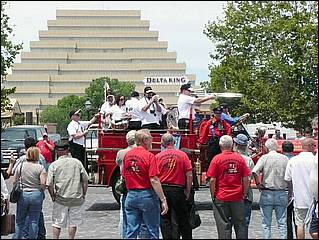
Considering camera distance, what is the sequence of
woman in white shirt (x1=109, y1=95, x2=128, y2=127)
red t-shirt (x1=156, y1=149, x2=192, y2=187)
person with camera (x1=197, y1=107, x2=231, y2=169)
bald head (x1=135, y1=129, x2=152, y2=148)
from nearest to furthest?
bald head (x1=135, y1=129, x2=152, y2=148)
red t-shirt (x1=156, y1=149, x2=192, y2=187)
person with camera (x1=197, y1=107, x2=231, y2=169)
woman in white shirt (x1=109, y1=95, x2=128, y2=127)

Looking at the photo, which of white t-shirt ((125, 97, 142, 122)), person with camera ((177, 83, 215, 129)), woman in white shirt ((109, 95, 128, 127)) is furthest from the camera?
woman in white shirt ((109, 95, 128, 127))

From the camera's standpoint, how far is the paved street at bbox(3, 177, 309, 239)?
1323cm

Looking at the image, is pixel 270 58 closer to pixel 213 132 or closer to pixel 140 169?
pixel 213 132

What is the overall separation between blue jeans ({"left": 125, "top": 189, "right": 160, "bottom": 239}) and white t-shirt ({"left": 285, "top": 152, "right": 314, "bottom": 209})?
2.27m

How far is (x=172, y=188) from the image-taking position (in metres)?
11.4

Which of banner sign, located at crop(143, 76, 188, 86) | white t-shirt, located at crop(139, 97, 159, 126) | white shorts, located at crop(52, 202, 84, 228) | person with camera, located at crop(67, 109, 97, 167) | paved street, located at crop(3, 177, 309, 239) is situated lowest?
paved street, located at crop(3, 177, 309, 239)

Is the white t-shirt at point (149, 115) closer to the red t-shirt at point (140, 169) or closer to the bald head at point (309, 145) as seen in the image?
the bald head at point (309, 145)

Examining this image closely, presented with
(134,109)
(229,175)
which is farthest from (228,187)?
(134,109)

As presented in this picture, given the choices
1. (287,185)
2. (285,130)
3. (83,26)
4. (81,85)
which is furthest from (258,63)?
(83,26)

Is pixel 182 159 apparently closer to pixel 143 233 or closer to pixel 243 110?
pixel 143 233

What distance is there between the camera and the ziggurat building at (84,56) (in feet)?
399

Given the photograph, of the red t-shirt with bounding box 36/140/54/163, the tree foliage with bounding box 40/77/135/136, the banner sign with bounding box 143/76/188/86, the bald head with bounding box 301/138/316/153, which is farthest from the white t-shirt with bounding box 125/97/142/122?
the tree foliage with bounding box 40/77/135/136

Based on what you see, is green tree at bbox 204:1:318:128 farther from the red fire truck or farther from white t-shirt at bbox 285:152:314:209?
white t-shirt at bbox 285:152:314:209

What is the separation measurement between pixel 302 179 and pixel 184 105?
17.3 feet
